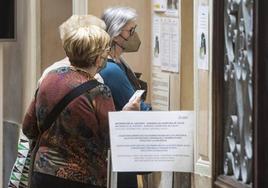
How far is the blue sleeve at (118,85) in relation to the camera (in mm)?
4887

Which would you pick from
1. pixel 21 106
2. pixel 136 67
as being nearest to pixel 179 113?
pixel 136 67

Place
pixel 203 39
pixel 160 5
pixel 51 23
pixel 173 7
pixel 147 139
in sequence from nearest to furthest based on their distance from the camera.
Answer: pixel 147 139
pixel 203 39
pixel 173 7
pixel 160 5
pixel 51 23

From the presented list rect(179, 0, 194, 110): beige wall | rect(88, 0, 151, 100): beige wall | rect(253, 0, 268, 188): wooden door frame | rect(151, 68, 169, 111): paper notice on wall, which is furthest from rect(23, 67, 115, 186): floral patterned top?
rect(253, 0, 268, 188): wooden door frame

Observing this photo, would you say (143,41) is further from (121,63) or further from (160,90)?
(121,63)

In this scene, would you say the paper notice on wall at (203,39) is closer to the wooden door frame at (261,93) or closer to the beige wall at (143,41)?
the beige wall at (143,41)

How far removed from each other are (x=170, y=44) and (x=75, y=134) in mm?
1260

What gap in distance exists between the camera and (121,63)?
16.7 feet

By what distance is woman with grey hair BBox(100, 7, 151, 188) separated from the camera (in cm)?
478

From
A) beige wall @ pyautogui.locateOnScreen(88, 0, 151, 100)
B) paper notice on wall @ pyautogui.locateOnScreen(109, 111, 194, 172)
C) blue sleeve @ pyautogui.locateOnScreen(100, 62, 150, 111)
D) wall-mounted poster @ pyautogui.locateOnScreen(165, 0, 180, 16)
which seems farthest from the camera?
beige wall @ pyautogui.locateOnScreen(88, 0, 151, 100)

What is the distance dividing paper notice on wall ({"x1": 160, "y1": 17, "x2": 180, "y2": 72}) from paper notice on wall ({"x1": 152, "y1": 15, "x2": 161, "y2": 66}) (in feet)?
0.22

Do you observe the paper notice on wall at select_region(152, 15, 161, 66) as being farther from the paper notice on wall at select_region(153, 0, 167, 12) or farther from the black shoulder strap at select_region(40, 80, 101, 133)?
the black shoulder strap at select_region(40, 80, 101, 133)

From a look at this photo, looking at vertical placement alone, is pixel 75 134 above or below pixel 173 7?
below

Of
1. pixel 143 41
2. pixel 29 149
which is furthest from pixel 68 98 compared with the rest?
pixel 143 41

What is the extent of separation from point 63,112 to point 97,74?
0.54m
